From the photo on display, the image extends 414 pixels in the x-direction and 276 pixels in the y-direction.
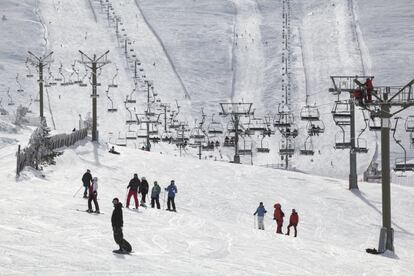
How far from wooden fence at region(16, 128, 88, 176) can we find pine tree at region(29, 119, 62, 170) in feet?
0.66

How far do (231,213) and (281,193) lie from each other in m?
5.51

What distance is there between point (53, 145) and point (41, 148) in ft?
11.0

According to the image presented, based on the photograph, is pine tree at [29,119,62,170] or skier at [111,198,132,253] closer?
skier at [111,198,132,253]

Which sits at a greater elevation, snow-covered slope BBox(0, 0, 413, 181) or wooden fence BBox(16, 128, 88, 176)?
snow-covered slope BBox(0, 0, 413, 181)

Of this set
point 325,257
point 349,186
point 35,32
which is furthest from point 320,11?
point 325,257

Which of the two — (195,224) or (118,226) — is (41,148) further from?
(118,226)

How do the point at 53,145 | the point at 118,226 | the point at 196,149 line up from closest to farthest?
the point at 118,226
the point at 53,145
the point at 196,149

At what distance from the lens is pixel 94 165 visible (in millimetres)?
36469

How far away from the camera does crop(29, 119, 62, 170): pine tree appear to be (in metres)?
31.3

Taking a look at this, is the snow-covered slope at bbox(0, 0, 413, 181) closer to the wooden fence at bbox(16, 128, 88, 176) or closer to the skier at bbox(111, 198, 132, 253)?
the wooden fence at bbox(16, 128, 88, 176)

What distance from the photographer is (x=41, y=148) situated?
108ft

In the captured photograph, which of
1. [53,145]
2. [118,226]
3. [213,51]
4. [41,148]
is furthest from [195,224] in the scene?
[213,51]

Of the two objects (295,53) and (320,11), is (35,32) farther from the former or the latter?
(320,11)

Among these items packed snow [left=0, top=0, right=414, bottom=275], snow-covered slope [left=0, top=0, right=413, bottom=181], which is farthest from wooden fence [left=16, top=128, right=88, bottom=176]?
snow-covered slope [left=0, top=0, right=413, bottom=181]
